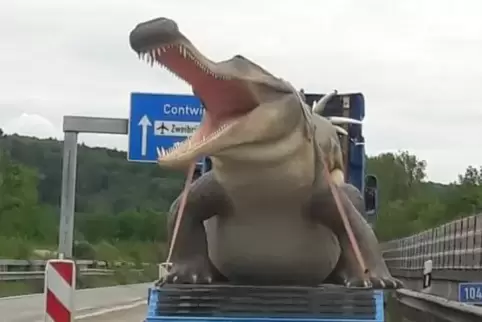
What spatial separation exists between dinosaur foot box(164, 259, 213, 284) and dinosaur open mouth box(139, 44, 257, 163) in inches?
55.2

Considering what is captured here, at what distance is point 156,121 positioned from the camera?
65.9 ft

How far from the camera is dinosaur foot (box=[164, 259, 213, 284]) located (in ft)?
24.5

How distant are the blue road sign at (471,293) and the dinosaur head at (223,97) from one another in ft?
23.3

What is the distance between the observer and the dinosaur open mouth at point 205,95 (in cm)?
592

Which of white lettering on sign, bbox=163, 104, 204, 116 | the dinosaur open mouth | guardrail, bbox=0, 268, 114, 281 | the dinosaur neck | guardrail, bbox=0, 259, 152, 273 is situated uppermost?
white lettering on sign, bbox=163, 104, 204, 116

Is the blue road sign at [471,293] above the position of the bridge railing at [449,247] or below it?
below

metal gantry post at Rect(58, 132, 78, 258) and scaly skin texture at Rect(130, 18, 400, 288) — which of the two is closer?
scaly skin texture at Rect(130, 18, 400, 288)

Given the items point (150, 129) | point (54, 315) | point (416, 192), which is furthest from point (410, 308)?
point (416, 192)

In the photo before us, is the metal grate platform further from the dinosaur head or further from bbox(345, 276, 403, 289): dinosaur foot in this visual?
the dinosaur head

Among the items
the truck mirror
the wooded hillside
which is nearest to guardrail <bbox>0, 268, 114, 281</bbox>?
the wooded hillside

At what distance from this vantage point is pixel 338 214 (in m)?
7.23

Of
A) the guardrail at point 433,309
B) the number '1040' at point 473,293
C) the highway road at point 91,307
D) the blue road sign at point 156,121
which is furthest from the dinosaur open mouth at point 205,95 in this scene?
the highway road at point 91,307

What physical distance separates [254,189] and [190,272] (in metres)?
1.04

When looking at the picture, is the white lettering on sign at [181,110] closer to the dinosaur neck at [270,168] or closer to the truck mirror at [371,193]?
the truck mirror at [371,193]
